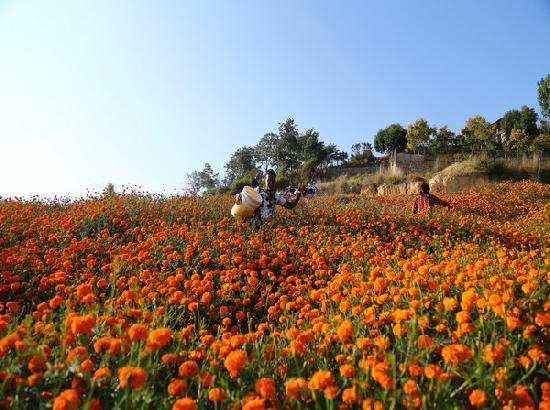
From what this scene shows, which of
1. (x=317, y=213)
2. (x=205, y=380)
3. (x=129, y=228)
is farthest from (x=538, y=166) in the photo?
(x=205, y=380)

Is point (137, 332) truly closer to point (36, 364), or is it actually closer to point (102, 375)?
point (102, 375)

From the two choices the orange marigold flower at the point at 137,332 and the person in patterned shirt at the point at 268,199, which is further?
the person in patterned shirt at the point at 268,199

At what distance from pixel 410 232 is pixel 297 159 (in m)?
37.1

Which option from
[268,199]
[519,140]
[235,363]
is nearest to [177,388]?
[235,363]

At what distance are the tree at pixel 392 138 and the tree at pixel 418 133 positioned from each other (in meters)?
1.97

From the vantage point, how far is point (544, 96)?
36.1 m

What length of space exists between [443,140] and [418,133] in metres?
5.15

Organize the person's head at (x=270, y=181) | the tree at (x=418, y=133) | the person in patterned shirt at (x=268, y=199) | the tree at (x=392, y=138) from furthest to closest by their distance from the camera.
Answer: the tree at (x=392, y=138)
the tree at (x=418, y=133)
the person's head at (x=270, y=181)
the person in patterned shirt at (x=268, y=199)

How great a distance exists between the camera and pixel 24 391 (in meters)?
1.71

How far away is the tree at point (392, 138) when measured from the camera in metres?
43.7

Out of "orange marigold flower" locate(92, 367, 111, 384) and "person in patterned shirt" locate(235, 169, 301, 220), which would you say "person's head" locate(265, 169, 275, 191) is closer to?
"person in patterned shirt" locate(235, 169, 301, 220)

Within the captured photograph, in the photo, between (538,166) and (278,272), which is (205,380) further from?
(538,166)

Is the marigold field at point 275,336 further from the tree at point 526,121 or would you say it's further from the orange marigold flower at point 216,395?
the tree at point 526,121

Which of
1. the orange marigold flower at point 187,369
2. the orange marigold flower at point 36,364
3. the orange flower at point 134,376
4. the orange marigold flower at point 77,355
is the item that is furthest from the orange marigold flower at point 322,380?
the orange marigold flower at point 36,364
